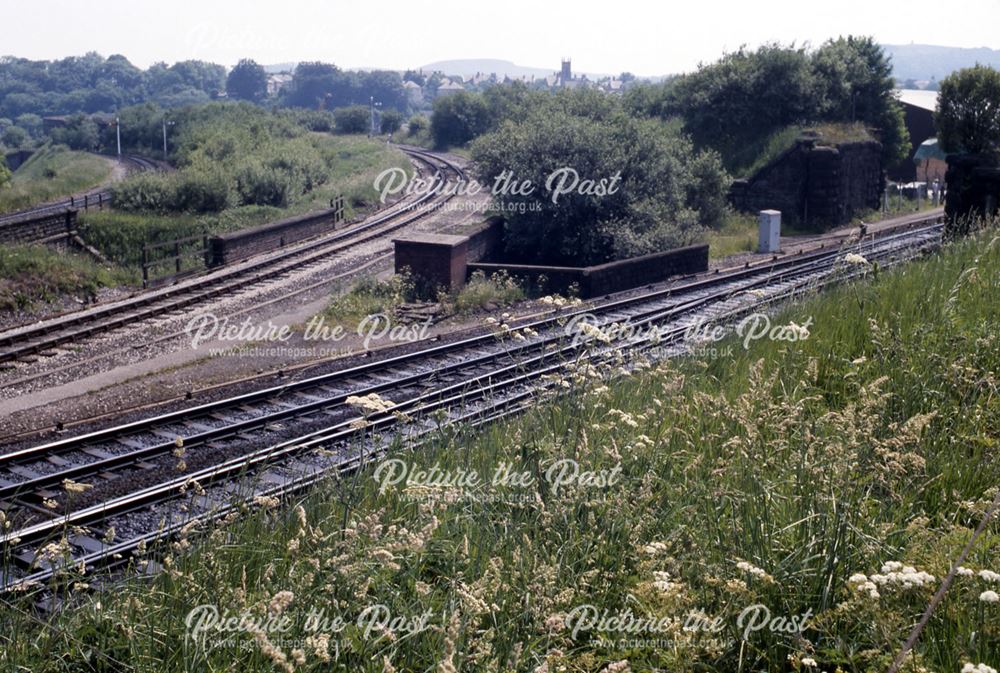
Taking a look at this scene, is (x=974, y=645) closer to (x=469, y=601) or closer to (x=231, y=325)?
(x=469, y=601)

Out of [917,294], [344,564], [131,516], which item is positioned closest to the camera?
[344,564]

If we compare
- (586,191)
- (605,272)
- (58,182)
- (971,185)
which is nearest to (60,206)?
(58,182)

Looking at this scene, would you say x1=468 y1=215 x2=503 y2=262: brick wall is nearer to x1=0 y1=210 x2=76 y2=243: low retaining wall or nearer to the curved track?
x1=0 y1=210 x2=76 y2=243: low retaining wall

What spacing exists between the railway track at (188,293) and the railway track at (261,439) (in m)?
5.92

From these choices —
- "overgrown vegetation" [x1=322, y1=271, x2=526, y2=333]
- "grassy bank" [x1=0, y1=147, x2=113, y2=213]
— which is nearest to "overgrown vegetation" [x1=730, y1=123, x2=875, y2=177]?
"overgrown vegetation" [x1=322, y1=271, x2=526, y2=333]

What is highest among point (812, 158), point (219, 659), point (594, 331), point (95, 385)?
point (812, 158)

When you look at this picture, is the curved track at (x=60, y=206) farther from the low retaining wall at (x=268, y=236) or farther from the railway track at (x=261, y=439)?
the railway track at (x=261, y=439)

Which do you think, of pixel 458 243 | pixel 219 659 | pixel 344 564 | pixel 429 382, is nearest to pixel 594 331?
pixel 344 564

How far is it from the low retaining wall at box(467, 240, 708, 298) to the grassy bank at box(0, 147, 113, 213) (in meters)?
23.6

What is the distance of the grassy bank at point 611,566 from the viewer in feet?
12.2

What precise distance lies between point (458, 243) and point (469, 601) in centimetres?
1801

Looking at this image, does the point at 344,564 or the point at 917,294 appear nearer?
the point at 344,564

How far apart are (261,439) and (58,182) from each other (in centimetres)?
3980

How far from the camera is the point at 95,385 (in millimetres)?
14344
